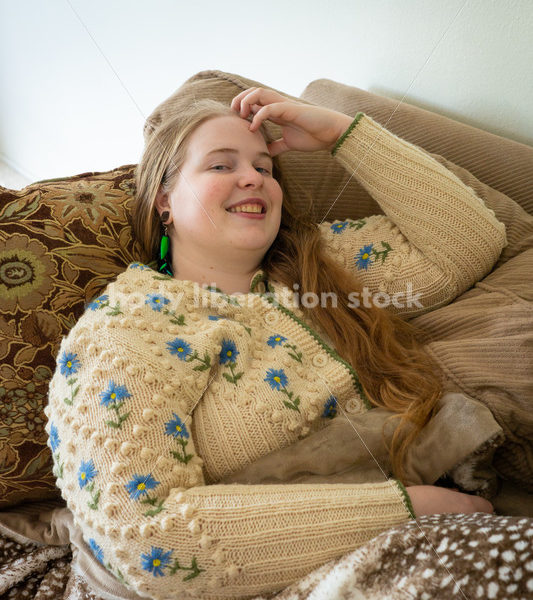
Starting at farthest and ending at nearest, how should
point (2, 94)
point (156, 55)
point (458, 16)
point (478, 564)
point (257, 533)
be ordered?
point (2, 94) → point (156, 55) → point (458, 16) → point (257, 533) → point (478, 564)

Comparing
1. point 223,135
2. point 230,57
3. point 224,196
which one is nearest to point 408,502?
point 224,196

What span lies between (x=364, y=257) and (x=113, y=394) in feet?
1.89

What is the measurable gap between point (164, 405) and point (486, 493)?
50cm

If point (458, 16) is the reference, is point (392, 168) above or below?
below

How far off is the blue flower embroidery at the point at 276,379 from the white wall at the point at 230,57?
0.87m

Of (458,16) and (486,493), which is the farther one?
(458,16)

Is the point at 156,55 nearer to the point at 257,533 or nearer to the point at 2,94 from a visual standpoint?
the point at 2,94

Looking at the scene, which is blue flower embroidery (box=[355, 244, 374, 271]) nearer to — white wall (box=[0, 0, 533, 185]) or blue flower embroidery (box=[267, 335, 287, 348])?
blue flower embroidery (box=[267, 335, 287, 348])

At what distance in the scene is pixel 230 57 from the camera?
1.61 meters

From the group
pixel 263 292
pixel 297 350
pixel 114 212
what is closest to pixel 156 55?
pixel 114 212

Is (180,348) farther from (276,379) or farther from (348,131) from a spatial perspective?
(348,131)

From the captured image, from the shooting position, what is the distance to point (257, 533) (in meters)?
0.68

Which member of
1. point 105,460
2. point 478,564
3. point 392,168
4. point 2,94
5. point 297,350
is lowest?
point 2,94

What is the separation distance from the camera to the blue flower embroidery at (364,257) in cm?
109
